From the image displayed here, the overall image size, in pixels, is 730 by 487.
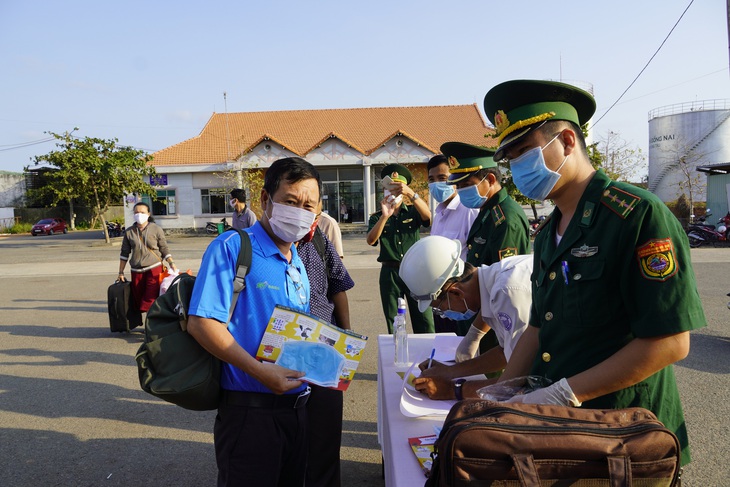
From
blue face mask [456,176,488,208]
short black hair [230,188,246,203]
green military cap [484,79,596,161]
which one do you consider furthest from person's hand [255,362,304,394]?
short black hair [230,188,246,203]

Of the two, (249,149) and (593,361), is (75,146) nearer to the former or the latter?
(249,149)

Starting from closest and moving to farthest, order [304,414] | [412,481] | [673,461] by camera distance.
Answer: [673,461] → [412,481] → [304,414]

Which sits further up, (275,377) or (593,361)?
(593,361)

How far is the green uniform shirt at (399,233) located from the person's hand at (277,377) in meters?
3.15

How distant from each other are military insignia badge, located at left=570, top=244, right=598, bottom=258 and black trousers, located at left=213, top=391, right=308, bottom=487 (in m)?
1.21

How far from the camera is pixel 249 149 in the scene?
28.1 metres

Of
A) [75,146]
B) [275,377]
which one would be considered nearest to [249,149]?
[75,146]

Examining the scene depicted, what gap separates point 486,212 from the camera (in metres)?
3.61

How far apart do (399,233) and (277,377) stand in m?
3.38

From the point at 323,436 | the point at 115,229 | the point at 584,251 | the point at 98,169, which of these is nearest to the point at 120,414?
the point at 323,436

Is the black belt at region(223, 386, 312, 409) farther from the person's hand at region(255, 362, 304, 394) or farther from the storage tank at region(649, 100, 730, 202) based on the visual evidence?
the storage tank at region(649, 100, 730, 202)

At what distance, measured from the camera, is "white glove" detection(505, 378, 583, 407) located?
1495mm

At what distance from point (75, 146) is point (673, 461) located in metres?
29.8

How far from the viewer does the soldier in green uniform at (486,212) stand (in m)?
3.35
